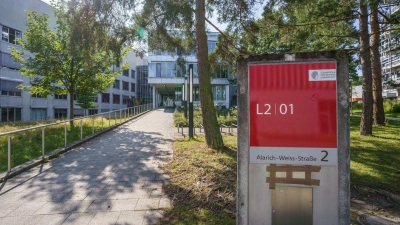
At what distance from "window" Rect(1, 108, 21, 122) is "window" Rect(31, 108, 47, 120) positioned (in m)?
2.02

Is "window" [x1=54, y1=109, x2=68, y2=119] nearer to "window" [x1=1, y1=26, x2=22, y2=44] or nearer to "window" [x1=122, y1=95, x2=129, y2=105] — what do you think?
"window" [x1=1, y1=26, x2=22, y2=44]

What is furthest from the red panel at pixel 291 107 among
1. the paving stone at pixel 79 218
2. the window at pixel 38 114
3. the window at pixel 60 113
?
the window at pixel 60 113

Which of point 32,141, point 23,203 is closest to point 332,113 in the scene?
point 23,203

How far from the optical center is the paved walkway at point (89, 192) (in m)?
3.65

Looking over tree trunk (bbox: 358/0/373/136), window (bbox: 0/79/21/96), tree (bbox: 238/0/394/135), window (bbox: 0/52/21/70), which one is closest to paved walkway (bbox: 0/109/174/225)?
tree (bbox: 238/0/394/135)

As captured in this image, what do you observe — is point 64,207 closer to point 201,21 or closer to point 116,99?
point 201,21

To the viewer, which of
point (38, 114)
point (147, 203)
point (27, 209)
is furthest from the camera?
point (38, 114)

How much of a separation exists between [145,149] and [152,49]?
12.2 feet

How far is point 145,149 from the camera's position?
8648mm

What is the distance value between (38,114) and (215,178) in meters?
37.4

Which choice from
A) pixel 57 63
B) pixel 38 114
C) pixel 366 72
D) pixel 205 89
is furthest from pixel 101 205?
pixel 38 114

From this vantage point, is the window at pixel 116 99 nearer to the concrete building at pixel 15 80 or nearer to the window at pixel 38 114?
the concrete building at pixel 15 80

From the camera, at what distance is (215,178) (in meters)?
4.95

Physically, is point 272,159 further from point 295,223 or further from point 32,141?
point 32,141
